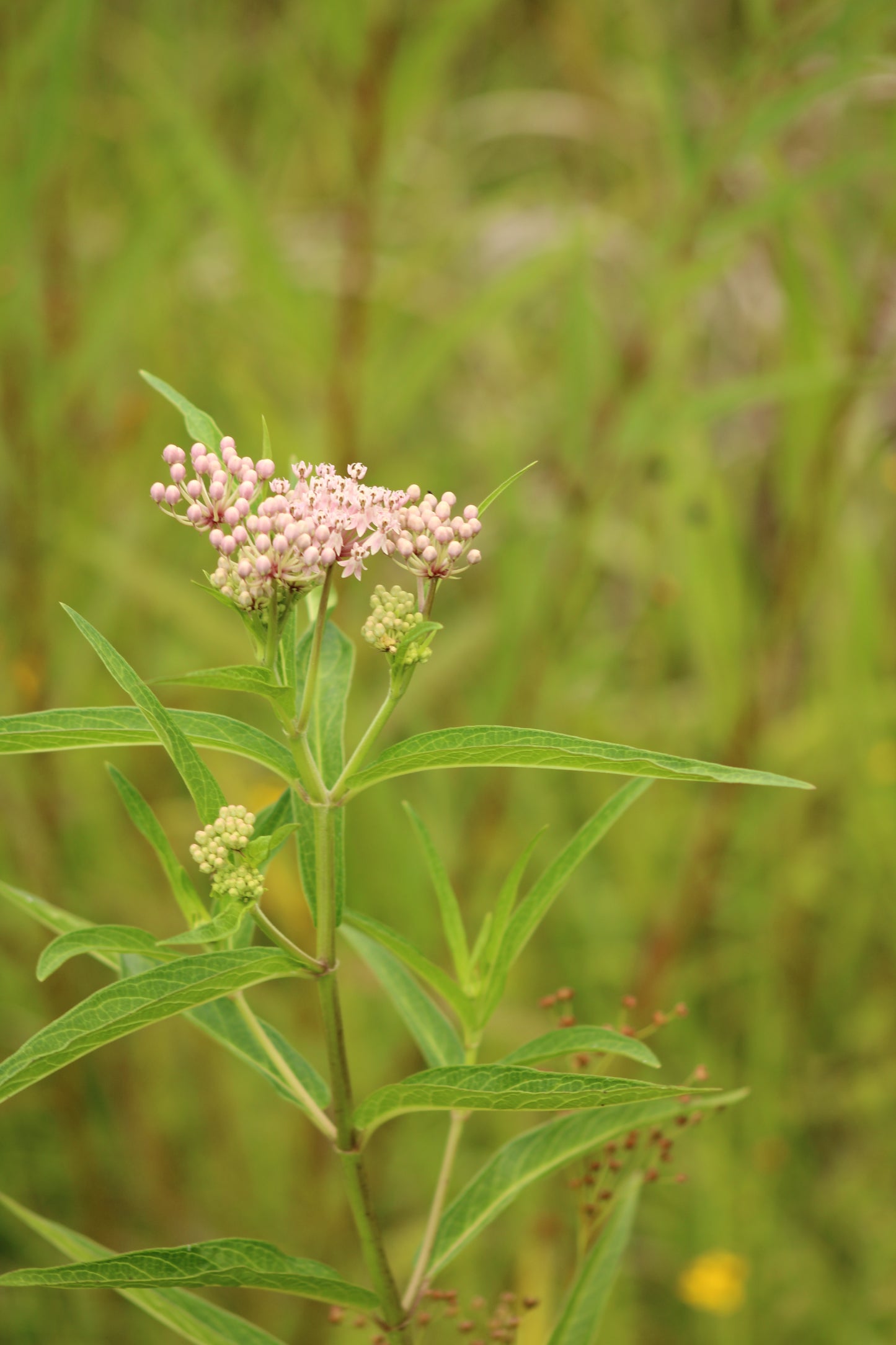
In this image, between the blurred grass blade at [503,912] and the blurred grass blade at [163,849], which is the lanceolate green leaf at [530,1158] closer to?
the blurred grass blade at [503,912]

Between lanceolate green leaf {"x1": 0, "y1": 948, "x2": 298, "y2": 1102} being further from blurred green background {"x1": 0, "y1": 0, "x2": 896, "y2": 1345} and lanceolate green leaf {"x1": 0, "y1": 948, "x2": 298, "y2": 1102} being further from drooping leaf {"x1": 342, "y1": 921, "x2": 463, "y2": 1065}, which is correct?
blurred green background {"x1": 0, "y1": 0, "x2": 896, "y2": 1345}

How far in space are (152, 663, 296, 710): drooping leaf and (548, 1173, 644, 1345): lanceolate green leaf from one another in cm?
49

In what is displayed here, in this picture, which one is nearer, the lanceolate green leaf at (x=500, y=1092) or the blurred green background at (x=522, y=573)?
the lanceolate green leaf at (x=500, y=1092)

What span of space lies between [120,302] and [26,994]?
1216 millimetres

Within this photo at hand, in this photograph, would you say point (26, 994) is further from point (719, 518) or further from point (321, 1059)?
point (719, 518)

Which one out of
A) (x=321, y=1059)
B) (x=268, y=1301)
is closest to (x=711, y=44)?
(x=321, y=1059)

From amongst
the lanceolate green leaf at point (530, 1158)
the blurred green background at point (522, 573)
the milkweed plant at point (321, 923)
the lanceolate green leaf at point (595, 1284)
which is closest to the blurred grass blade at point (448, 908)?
the milkweed plant at point (321, 923)

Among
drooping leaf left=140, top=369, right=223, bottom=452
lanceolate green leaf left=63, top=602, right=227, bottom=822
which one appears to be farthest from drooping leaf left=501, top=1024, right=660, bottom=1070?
drooping leaf left=140, top=369, right=223, bottom=452

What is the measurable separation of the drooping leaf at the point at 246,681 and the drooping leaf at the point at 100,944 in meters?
0.13

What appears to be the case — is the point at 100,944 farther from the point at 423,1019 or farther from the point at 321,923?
the point at 423,1019

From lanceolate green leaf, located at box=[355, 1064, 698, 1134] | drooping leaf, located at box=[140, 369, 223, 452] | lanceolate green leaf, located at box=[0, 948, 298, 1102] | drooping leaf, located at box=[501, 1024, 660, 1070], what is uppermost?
drooping leaf, located at box=[140, 369, 223, 452]

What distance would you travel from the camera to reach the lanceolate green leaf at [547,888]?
728 mm

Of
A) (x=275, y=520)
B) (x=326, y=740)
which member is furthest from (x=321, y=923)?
(x=275, y=520)

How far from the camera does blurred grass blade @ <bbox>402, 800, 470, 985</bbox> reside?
0.73 metres
